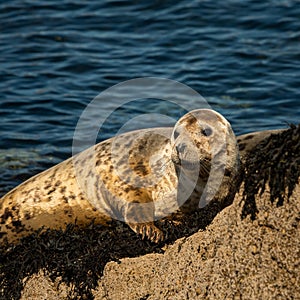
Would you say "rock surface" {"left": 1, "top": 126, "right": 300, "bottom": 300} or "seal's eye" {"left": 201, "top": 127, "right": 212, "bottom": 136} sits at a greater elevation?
"seal's eye" {"left": 201, "top": 127, "right": 212, "bottom": 136}

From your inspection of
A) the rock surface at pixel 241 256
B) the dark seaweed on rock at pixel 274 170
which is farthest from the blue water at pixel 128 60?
the dark seaweed on rock at pixel 274 170

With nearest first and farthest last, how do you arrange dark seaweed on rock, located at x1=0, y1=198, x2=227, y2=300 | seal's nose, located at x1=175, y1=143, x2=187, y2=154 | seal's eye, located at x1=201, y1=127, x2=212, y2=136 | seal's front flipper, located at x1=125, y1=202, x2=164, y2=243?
dark seaweed on rock, located at x1=0, y1=198, x2=227, y2=300 < seal's front flipper, located at x1=125, y1=202, x2=164, y2=243 < seal's nose, located at x1=175, y1=143, x2=187, y2=154 < seal's eye, located at x1=201, y1=127, x2=212, y2=136

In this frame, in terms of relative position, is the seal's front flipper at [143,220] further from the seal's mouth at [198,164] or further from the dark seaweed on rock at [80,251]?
the seal's mouth at [198,164]

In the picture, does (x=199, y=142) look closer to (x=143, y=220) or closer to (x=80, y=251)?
(x=143, y=220)

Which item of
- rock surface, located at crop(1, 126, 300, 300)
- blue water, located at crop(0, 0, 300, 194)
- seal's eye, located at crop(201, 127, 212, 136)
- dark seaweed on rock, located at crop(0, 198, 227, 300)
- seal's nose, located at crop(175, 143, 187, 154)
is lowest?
blue water, located at crop(0, 0, 300, 194)

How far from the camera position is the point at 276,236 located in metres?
4.23

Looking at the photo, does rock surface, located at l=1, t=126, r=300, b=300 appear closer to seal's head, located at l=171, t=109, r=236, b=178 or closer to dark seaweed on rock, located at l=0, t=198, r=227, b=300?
dark seaweed on rock, located at l=0, t=198, r=227, b=300

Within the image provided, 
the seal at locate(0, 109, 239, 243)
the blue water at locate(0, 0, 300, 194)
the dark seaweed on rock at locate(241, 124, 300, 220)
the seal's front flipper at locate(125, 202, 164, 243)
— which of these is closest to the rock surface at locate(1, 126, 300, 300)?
the dark seaweed on rock at locate(241, 124, 300, 220)

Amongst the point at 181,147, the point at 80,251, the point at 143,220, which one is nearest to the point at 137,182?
the point at 143,220

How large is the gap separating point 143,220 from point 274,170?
111cm

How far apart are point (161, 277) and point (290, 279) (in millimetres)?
811

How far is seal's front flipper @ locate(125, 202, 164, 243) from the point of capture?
16.0ft

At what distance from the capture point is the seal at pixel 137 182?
5082 mm

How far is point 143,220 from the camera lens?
515 centimetres
